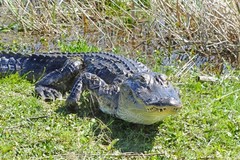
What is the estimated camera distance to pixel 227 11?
679cm

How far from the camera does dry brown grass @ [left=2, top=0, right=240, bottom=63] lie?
22.9 ft

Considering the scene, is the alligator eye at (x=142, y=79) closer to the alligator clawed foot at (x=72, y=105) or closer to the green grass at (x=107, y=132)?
the green grass at (x=107, y=132)

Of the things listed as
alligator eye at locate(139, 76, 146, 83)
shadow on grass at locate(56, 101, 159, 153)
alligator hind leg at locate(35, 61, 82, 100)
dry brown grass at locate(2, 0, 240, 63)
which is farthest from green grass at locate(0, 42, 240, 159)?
dry brown grass at locate(2, 0, 240, 63)

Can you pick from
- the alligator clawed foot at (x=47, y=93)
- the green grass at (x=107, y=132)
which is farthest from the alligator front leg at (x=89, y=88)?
the alligator clawed foot at (x=47, y=93)

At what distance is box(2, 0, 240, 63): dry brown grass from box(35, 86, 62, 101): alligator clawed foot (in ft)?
7.80

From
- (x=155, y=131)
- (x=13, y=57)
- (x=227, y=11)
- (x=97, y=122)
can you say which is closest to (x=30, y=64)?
(x=13, y=57)

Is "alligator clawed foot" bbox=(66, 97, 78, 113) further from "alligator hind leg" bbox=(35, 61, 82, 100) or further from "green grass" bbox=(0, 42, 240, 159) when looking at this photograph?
"alligator hind leg" bbox=(35, 61, 82, 100)

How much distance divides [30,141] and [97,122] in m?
0.69

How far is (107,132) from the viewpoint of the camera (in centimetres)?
430

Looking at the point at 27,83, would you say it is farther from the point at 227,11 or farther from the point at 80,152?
the point at 227,11

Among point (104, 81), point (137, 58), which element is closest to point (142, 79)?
point (104, 81)

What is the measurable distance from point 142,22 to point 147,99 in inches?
167

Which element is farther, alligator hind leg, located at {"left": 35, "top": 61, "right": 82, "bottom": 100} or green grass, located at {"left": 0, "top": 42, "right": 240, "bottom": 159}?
alligator hind leg, located at {"left": 35, "top": 61, "right": 82, "bottom": 100}

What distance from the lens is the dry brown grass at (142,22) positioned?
696 centimetres
